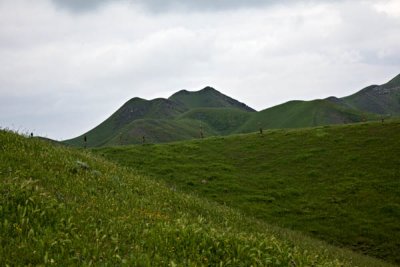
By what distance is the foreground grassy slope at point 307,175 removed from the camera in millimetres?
37438

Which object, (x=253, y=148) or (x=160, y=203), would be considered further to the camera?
(x=253, y=148)

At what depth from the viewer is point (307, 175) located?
51.9 m

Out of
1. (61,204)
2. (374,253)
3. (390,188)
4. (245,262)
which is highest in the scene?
(61,204)

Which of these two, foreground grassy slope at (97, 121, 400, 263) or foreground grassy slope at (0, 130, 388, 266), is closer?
foreground grassy slope at (0, 130, 388, 266)

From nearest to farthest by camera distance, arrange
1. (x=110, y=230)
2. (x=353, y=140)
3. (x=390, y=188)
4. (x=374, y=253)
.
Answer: (x=110, y=230), (x=374, y=253), (x=390, y=188), (x=353, y=140)

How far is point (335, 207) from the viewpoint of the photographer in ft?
136

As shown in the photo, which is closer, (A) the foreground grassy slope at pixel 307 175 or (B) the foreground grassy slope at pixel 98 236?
(B) the foreground grassy slope at pixel 98 236

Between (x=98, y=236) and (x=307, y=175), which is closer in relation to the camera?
(x=98, y=236)

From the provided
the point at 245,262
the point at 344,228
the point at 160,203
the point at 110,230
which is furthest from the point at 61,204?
the point at 344,228

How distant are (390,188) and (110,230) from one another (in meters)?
40.4

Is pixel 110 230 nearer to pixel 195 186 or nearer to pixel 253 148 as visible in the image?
pixel 195 186

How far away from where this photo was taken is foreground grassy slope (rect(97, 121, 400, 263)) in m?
37.4

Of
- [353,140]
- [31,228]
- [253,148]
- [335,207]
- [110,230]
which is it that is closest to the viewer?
[31,228]

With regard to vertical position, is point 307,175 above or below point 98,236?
below
